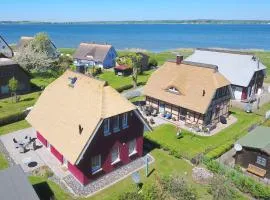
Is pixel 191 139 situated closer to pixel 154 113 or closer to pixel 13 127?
pixel 154 113

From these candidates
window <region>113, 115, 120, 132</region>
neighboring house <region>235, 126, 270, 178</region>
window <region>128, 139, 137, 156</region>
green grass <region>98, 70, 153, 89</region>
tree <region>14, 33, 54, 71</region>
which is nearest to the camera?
window <region>113, 115, 120, 132</region>

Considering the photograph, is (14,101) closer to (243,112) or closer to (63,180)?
(63,180)

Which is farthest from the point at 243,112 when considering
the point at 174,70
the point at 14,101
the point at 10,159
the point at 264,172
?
the point at 14,101

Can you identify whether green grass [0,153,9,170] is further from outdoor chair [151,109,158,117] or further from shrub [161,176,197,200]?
outdoor chair [151,109,158,117]

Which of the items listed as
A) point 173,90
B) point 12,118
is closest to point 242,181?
point 173,90

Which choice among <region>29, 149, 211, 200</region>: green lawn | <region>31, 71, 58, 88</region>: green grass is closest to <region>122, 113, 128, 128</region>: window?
<region>29, 149, 211, 200</region>: green lawn

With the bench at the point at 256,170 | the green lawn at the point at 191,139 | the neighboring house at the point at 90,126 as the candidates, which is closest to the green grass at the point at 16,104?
the neighboring house at the point at 90,126

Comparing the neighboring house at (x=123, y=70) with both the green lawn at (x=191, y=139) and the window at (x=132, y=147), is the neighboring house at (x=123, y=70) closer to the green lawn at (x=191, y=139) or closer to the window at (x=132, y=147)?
the green lawn at (x=191, y=139)
